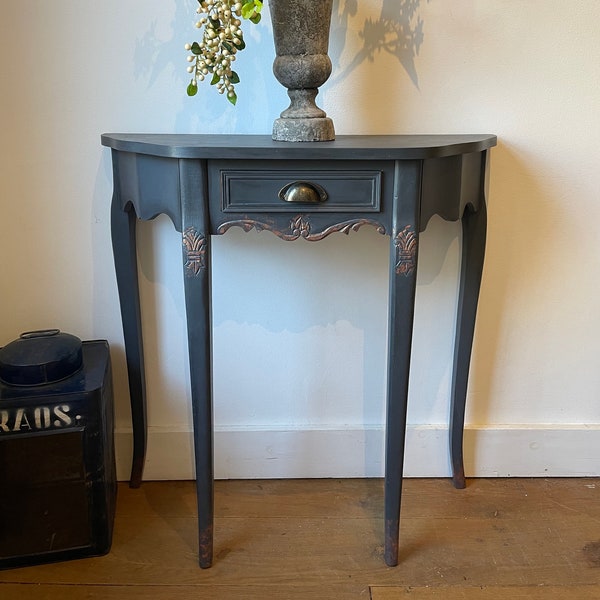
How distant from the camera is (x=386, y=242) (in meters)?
1.54

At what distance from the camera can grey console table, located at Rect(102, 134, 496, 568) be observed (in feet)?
3.70

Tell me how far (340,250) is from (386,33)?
0.49 meters

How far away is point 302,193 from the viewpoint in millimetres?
1128

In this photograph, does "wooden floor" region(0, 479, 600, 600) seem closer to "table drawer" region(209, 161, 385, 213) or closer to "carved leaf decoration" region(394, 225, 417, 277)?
"carved leaf decoration" region(394, 225, 417, 277)

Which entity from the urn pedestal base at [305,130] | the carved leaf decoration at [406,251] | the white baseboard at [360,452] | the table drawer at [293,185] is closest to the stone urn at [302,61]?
the urn pedestal base at [305,130]

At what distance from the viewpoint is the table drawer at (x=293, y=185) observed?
3.72 feet

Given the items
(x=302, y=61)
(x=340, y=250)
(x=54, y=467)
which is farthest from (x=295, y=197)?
(x=54, y=467)

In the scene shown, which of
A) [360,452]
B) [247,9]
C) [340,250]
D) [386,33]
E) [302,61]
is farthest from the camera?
[360,452]

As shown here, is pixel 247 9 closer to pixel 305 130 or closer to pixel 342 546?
pixel 305 130

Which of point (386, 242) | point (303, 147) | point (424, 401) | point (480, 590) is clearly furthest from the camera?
point (424, 401)

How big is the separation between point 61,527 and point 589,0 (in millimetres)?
1595

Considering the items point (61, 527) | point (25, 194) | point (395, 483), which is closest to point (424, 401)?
point (395, 483)

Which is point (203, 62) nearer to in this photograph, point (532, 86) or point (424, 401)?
point (532, 86)

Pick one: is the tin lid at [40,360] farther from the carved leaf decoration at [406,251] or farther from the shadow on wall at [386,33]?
the shadow on wall at [386,33]
